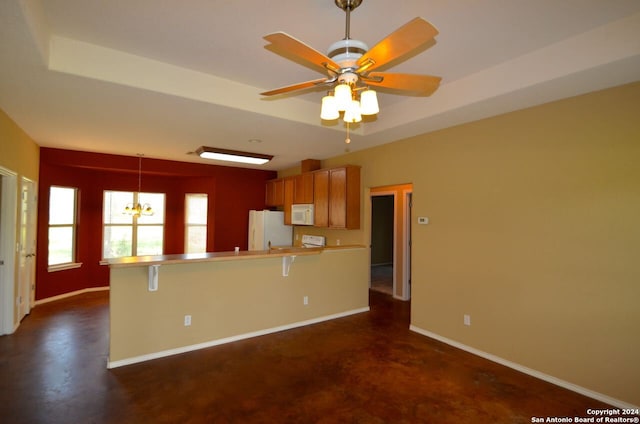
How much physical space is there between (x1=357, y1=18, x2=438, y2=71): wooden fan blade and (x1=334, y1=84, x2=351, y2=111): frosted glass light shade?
147mm

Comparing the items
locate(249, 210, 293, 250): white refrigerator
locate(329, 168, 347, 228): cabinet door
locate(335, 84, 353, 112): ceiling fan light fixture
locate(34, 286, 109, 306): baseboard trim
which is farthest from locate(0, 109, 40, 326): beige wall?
locate(329, 168, 347, 228): cabinet door

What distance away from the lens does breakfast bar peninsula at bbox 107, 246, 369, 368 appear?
3.14 meters

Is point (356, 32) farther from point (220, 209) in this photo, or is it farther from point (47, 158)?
point (47, 158)

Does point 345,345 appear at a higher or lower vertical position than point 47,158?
lower

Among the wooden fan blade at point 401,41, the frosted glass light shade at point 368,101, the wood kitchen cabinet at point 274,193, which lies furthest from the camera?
the wood kitchen cabinet at point 274,193

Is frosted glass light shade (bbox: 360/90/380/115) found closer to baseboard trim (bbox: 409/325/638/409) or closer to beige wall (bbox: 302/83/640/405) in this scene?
beige wall (bbox: 302/83/640/405)

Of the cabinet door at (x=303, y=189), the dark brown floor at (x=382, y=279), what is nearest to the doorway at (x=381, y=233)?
the dark brown floor at (x=382, y=279)

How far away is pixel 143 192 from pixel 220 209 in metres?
1.77

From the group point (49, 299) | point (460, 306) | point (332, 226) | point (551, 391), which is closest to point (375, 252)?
point (332, 226)

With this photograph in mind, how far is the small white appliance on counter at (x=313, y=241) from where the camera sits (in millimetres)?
5888

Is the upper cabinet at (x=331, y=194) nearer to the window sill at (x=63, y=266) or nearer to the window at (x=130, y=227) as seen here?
the window at (x=130, y=227)

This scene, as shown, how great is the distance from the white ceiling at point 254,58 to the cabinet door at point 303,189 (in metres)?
1.98

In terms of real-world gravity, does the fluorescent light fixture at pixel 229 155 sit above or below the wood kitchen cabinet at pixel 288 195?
above

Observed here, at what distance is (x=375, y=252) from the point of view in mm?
9680
